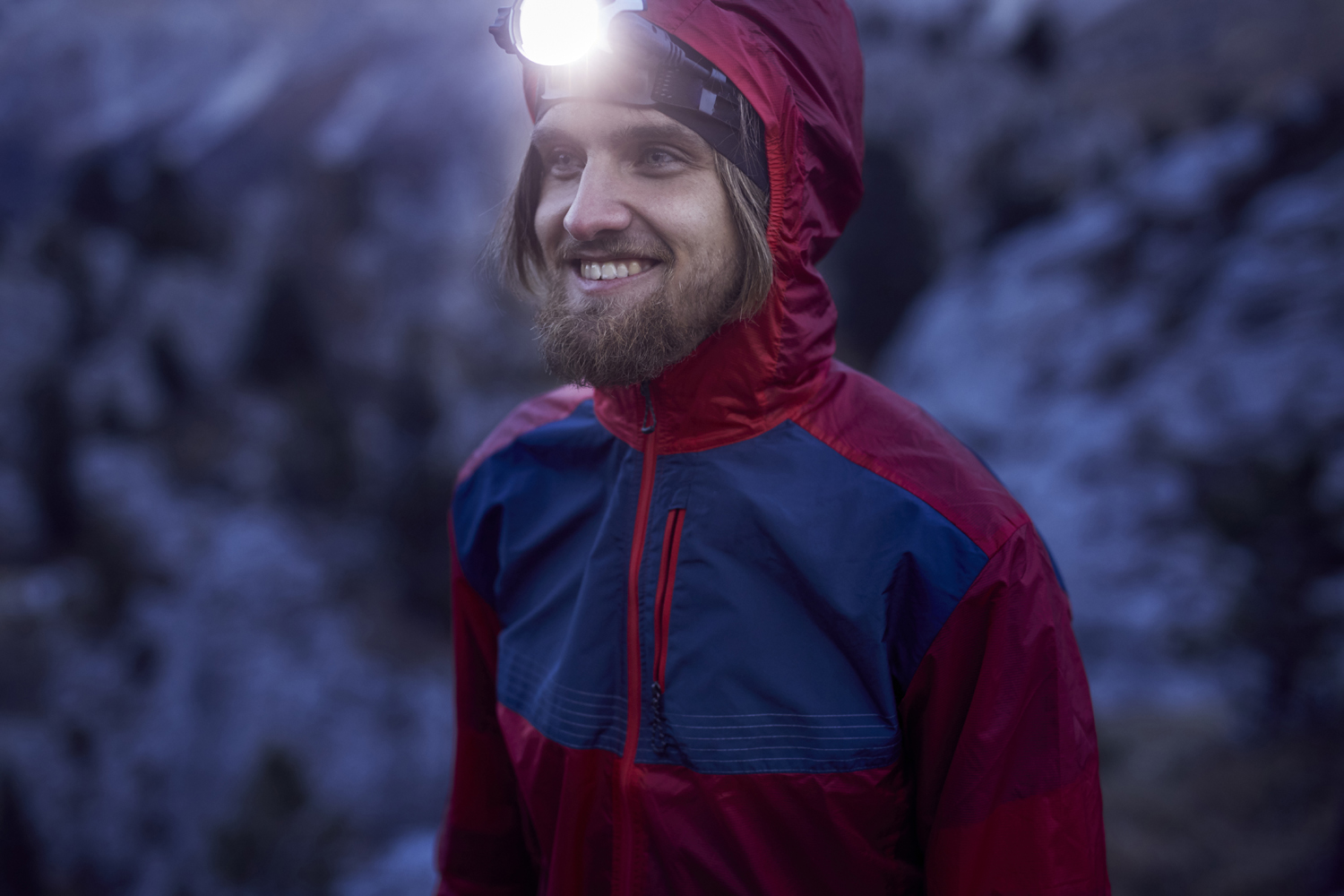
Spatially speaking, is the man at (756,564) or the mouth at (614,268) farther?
the mouth at (614,268)

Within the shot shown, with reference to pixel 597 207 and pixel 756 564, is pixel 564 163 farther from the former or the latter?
pixel 756 564

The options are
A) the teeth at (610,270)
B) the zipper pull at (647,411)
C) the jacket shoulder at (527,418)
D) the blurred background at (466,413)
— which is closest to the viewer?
the teeth at (610,270)

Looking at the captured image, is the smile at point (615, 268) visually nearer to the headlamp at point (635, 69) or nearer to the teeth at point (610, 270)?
the teeth at point (610, 270)

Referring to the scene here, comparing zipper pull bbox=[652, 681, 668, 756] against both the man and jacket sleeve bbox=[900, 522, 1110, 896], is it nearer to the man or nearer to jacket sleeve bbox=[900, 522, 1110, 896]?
the man

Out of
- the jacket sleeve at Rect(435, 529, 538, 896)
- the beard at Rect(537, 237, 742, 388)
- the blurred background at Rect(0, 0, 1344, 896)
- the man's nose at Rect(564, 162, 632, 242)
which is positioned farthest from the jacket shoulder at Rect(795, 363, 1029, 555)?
the blurred background at Rect(0, 0, 1344, 896)

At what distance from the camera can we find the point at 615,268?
1557 mm

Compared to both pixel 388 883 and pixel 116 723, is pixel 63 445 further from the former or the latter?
pixel 388 883

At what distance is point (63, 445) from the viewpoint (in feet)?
55.9

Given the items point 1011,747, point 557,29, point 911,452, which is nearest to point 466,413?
point 557,29

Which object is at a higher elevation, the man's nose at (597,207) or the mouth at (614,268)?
the man's nose at (597,207)

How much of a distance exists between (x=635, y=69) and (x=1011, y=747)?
4.88ft

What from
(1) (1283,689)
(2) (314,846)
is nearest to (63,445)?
(2) (314,846)

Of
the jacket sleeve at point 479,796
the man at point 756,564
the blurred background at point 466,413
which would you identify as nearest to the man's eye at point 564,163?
the man at point 756,564

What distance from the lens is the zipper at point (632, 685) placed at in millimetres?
1485
